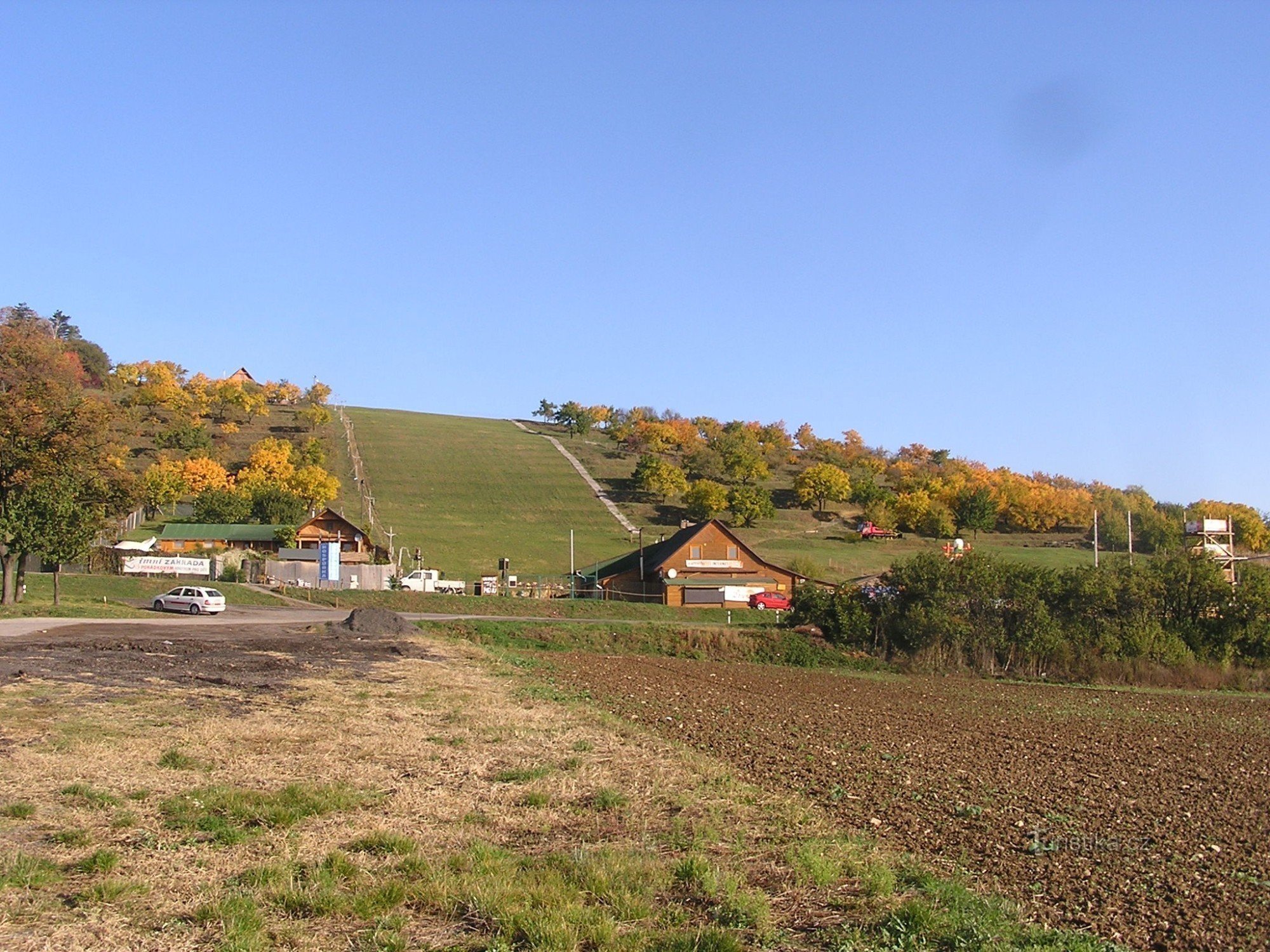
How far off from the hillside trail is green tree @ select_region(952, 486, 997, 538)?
1635 inches

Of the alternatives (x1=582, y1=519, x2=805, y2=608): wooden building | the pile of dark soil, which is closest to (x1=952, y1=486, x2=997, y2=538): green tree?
(x1=582, y1=519, x2=805, y2=608): wooden building

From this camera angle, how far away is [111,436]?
57344 millimetres

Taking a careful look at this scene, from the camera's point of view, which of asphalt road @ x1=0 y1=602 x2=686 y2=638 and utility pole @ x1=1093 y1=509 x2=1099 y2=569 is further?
utility pole @ x1=1093 y1=509 x2=1099 y2=569

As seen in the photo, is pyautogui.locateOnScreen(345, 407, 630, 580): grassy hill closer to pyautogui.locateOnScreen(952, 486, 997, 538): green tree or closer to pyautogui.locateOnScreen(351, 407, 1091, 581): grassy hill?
pyautogui.locateOnScreen(351, 407, 1091, 581): grassy hill

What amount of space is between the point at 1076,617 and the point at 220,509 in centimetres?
Answer: 7875

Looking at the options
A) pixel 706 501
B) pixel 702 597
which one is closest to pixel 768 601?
pixel 702 597

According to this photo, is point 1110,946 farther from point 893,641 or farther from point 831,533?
point 831,533

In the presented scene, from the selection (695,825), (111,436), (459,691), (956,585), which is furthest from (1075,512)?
(695,825)

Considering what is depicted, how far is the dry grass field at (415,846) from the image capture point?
23.7 feet

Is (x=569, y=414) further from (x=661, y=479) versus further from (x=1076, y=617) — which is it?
(x=1076, y=617)

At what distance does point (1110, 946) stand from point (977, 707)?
20.7 metres

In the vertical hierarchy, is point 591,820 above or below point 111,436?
below

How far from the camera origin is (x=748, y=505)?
116 m

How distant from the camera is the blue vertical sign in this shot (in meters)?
71.6
